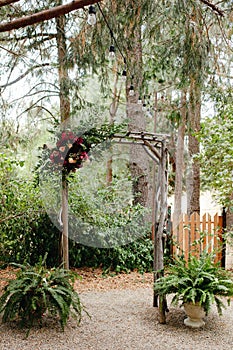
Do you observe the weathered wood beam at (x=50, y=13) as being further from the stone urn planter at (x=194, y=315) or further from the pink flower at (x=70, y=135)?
the stone urn planter at (x=194, y=315)

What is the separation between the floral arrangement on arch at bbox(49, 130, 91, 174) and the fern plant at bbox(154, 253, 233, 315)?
4.88 ft

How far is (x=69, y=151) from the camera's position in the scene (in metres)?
4.06

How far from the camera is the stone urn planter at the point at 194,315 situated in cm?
347

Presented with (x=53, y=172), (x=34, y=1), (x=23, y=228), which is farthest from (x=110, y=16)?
(x=23, y=228)

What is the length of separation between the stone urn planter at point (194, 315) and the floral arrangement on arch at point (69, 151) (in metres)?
1.80

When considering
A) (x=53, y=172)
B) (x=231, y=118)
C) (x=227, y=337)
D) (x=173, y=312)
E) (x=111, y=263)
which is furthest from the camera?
(x=111, y=263)

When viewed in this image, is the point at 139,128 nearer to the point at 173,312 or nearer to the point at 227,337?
the point at 173,312

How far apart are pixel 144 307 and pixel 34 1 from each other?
3.94 m

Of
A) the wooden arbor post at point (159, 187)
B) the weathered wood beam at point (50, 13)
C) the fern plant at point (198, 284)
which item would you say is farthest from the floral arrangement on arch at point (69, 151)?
the weathered wood beam at point (50, 13)

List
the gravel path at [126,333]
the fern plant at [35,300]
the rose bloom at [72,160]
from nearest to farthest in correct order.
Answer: the gravel path at [126,333], the fern plant at [35,300], the rose bloom at [72,160]

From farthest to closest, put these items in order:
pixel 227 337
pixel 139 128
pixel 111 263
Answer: pixel 139 128 → pixel 111 263 → pixel 227 337

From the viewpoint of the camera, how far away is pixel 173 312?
391cm

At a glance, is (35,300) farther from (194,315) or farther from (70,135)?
(70,135)

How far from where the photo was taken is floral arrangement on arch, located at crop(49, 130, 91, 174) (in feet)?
13.1
